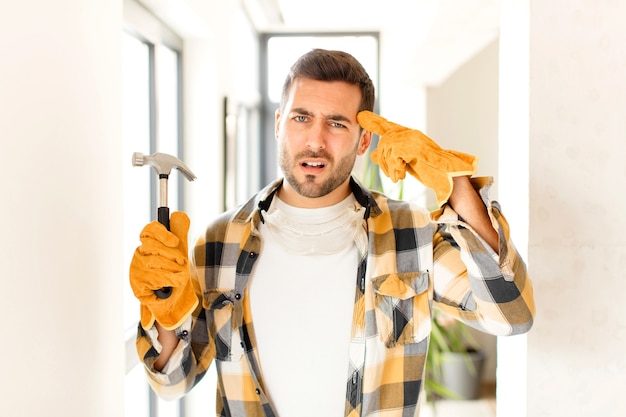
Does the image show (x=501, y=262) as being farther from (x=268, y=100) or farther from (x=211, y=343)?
(x=268, y=100)

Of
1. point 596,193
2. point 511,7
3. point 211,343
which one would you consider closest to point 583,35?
point 511,7

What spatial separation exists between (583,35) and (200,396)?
215cm

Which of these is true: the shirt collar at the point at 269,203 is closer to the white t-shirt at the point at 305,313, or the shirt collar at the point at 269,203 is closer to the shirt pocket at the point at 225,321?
the white t-shirt at the point at 305,313

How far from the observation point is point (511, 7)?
5.10 ft

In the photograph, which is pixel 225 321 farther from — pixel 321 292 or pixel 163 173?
pixel 163 173

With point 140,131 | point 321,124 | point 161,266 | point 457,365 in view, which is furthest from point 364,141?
point 457,365

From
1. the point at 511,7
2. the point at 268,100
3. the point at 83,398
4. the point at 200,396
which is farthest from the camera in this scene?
the point at 268,100

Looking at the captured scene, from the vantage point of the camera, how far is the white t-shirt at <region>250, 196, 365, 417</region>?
1376 millimetres

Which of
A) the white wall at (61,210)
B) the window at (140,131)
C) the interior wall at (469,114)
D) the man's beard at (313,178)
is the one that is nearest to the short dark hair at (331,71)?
the man's beard at (313,178)

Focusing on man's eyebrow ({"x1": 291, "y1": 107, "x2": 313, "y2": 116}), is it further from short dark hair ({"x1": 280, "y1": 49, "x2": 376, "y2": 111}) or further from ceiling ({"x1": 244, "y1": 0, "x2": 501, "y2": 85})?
ceiling ({"x1": 244, "y1": 0, "x2": 501, "y2": 85})

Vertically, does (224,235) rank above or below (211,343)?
above

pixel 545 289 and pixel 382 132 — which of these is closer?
pixel 382 132

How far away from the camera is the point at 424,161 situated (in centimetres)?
115

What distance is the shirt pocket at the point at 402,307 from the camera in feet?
4.52
